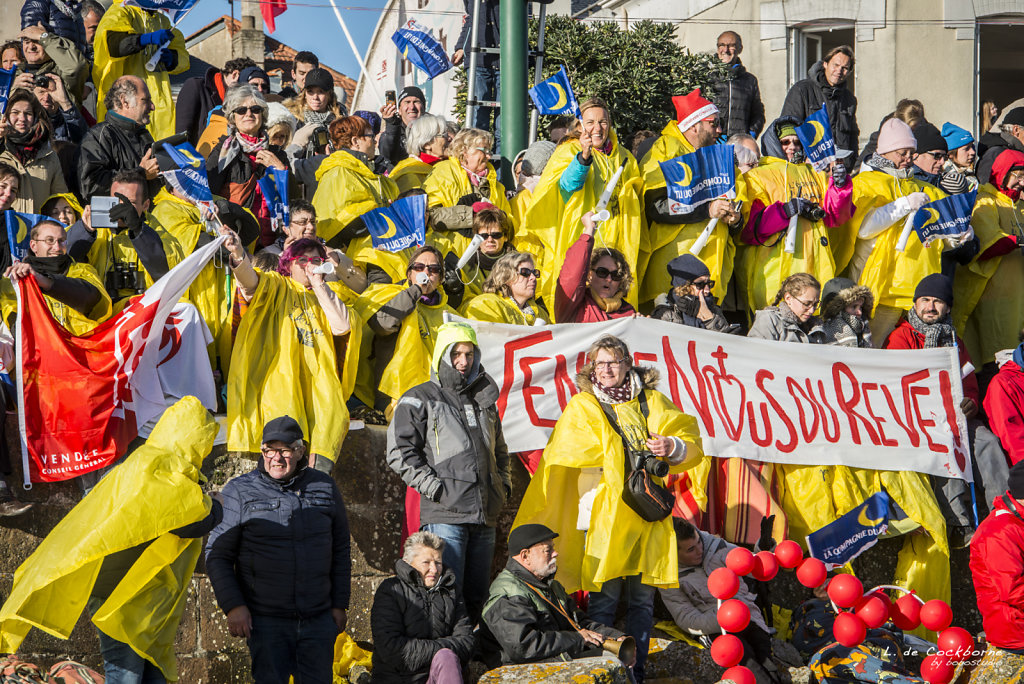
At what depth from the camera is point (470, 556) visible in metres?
7.78

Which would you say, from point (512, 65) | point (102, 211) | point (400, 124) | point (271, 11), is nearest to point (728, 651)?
point (102, 211)

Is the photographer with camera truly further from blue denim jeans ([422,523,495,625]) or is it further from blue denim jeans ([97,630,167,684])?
blue denim jeans ([97,630,167,684])

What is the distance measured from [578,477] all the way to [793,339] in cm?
244

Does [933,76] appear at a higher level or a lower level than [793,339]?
higher

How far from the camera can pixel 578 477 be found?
8102 mm

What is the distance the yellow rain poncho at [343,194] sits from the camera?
989cm

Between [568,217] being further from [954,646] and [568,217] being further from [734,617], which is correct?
[954,646]

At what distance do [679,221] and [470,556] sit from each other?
370cm

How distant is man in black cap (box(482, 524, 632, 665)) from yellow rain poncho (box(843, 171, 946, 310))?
4.65m

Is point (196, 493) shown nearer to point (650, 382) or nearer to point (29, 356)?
point (29, 356)

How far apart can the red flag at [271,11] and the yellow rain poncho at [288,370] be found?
350 inches

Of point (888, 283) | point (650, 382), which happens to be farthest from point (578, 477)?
point (888, 283)

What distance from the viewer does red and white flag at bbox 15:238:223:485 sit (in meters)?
7.77

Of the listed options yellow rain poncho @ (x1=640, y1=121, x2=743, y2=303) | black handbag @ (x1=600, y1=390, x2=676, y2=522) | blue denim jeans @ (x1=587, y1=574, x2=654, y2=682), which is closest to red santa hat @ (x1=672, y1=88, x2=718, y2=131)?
yellow rain poncho @ (x1=640, y1=121, x2=743, y2=303)
